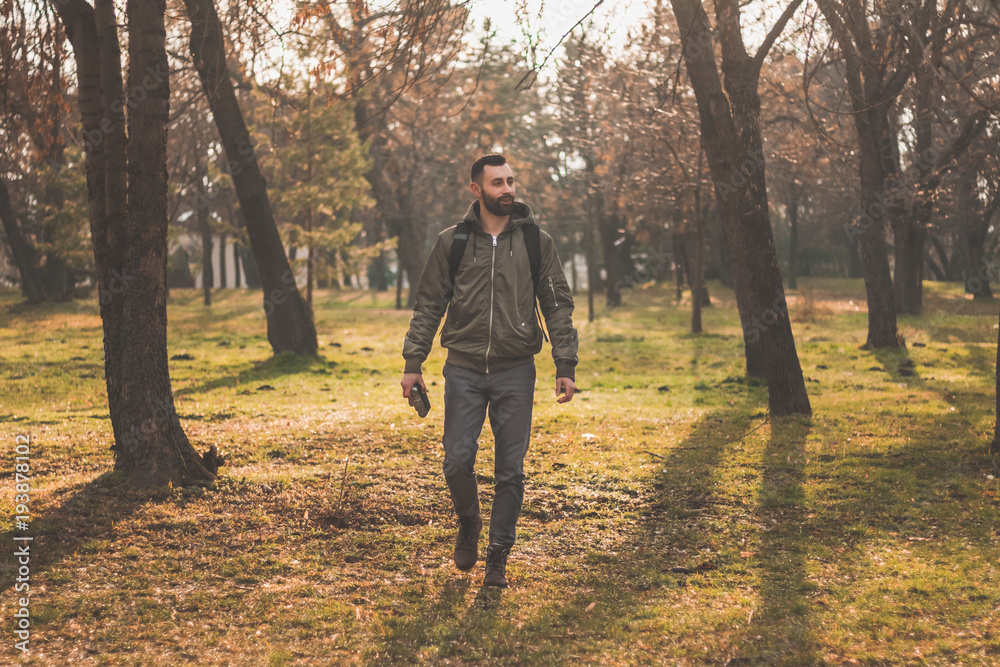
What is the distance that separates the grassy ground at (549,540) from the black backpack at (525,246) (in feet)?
5.48

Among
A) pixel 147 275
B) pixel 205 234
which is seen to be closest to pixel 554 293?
pixel 147 275

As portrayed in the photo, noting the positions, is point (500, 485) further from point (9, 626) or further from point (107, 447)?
point (107, 447)

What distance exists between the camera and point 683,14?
9781 mm

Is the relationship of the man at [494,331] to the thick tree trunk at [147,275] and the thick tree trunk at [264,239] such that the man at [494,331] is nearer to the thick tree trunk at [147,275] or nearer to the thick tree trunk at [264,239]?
the thick tree trunk at [147,275]

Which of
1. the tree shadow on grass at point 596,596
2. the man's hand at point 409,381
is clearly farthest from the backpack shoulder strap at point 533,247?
the tree shadow on grass at point 596,596

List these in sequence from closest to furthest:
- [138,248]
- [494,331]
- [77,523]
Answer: [494,331]
[77,523]
[138,248]

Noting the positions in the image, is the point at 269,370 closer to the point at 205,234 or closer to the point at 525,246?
the point at 525,246

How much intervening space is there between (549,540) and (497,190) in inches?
96.5

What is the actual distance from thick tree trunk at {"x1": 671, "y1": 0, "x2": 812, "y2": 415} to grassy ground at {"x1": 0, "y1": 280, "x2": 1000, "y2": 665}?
62 cm

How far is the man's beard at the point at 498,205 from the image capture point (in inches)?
197

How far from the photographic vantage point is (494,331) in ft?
16.2

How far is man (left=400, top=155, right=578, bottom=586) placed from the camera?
4.99m

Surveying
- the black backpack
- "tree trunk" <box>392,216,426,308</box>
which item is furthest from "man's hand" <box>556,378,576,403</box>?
"tree trunk" <box>392,216,426,308</box>

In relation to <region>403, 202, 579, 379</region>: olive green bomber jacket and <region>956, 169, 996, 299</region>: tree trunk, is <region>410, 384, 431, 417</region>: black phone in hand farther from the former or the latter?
<region>956, 169, 996, 299</region>: tree trunk
